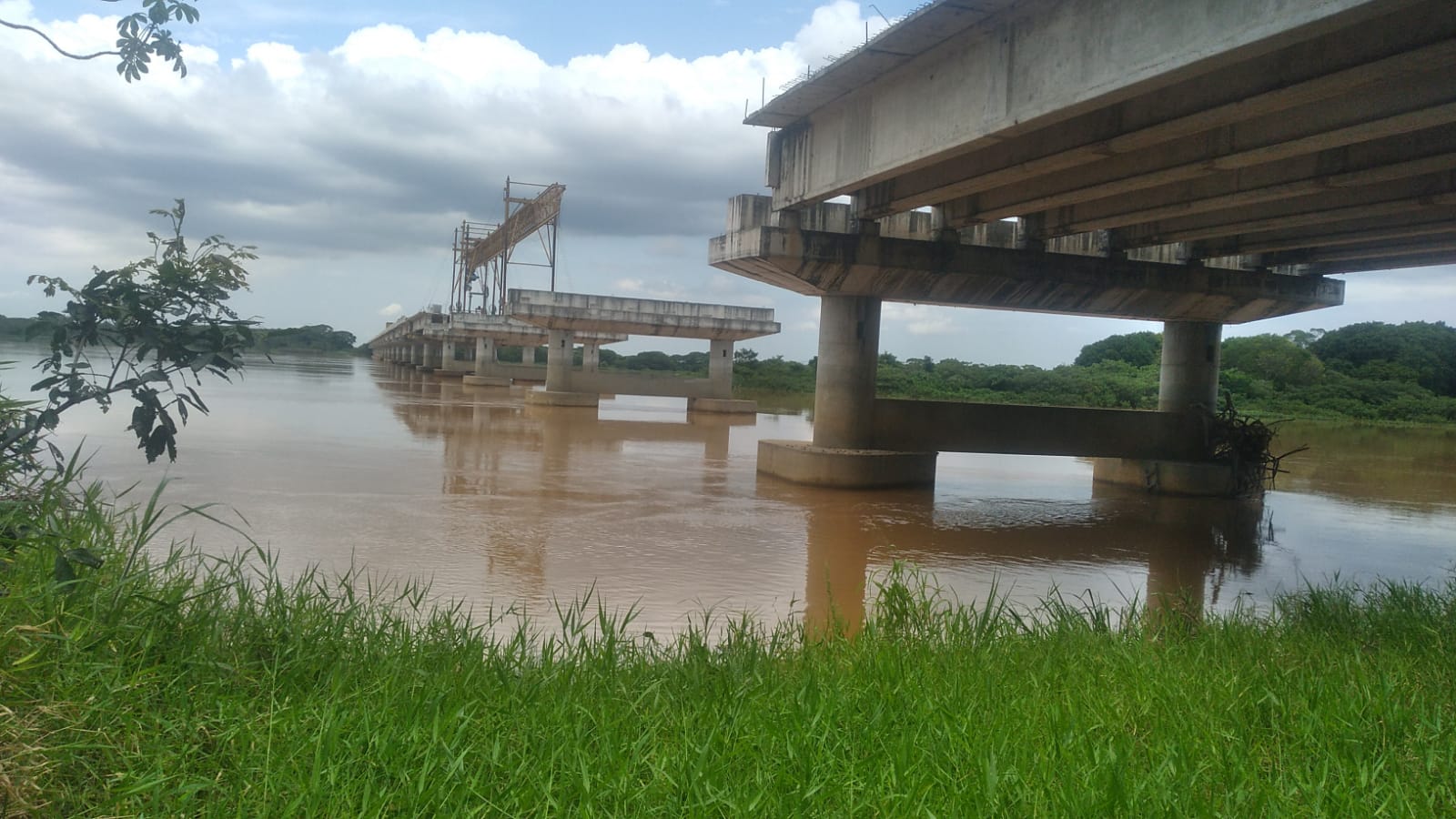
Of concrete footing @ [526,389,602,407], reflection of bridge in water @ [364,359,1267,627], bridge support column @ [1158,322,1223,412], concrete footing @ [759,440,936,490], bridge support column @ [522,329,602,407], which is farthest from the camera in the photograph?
bridge support column @ [522,329,602,407]

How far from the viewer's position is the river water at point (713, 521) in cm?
1073

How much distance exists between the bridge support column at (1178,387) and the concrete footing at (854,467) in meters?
5.27

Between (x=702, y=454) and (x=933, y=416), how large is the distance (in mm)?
7195

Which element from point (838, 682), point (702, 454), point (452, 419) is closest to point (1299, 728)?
point (838, 682)

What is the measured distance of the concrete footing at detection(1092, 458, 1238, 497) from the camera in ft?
71.6

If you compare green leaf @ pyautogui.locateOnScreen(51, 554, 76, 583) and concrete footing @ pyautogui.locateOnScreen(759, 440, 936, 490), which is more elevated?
green leaf @ pyautogui.locateOnScreen(51, 554, 76, 583)

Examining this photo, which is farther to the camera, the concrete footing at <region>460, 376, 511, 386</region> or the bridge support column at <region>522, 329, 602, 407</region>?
the concrete footing at <region>460, 376, 511, 386</region>

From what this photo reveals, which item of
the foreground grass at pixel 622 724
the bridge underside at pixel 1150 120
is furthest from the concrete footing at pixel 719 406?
the foreground grass at pixel 622 724

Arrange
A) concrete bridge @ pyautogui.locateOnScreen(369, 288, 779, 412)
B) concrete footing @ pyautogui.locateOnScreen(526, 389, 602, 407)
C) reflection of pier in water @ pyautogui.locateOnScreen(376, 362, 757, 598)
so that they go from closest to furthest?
reflection of pier in water @ pyautogui.locateOnScreen(376, 362, 757, 598) → concrete footing @ pyautogui.locateOnScreen(526, 389, 602, 407) → concrete bridge @ pyautogui.locateOnScreen(369, 288, 779, 412)

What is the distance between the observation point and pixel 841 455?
1936 cm

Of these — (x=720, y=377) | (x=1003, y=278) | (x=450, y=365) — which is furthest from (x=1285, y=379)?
(x=450, y=365)

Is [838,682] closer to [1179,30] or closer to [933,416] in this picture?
[1179,30]

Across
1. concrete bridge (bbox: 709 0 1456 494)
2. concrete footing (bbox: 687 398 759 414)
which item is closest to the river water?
concrete bridge (bbox: 709 0 1456 494)

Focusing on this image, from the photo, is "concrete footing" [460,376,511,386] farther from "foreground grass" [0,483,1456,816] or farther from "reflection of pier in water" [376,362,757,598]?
"foreground grass" [0,483,1456,816]
